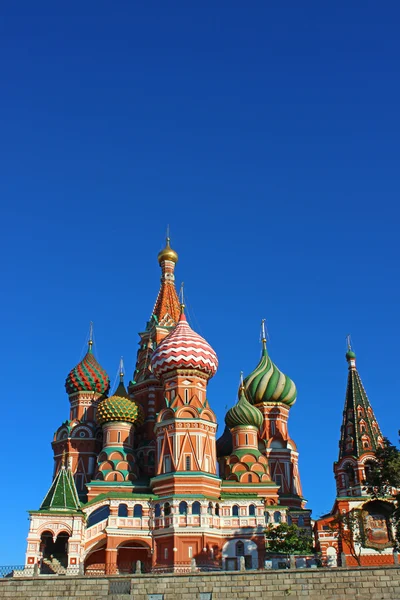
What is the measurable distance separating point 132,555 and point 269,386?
55.5ft

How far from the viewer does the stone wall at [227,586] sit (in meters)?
23.5

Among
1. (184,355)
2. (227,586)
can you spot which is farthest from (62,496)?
(227,586)

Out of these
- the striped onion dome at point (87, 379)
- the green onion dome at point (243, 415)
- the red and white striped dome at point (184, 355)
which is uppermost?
the striped onion dome at point (87, 379)

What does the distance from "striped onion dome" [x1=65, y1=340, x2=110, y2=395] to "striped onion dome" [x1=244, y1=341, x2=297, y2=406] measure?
1085 centimetres

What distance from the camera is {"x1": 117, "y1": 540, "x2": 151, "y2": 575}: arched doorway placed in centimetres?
3838

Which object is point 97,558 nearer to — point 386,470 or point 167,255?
point 386,470

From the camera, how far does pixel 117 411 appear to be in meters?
45.1

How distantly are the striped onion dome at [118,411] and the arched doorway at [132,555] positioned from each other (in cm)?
890

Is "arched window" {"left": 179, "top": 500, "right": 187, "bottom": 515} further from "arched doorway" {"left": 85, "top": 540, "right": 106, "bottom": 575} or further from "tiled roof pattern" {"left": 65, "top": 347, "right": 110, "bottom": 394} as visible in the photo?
"tiled roof pattern" {"left": 65, "top": 347, "right": 110, "bottom": 394}

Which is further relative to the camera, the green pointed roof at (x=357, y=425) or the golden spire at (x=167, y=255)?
the golden spire at (x=167, y=255)

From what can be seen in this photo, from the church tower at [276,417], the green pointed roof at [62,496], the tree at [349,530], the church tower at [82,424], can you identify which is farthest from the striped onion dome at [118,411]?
the tree at [349,530]

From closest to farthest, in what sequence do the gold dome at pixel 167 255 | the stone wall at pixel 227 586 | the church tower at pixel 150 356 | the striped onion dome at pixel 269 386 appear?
the stone wall at pixel 227 586 < the church tower at pixel 150 356 < the striped onion dome at pixel 269 386 < the gold dome at pixel 167 255

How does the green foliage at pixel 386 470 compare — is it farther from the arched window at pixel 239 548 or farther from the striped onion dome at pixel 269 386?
the striped onion dome at pixel 269 386

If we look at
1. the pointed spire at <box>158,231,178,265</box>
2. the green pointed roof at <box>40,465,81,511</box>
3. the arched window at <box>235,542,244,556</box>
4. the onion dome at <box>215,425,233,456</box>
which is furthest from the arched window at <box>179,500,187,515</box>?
the pointed spire at <box>158,231,178,265</box>
